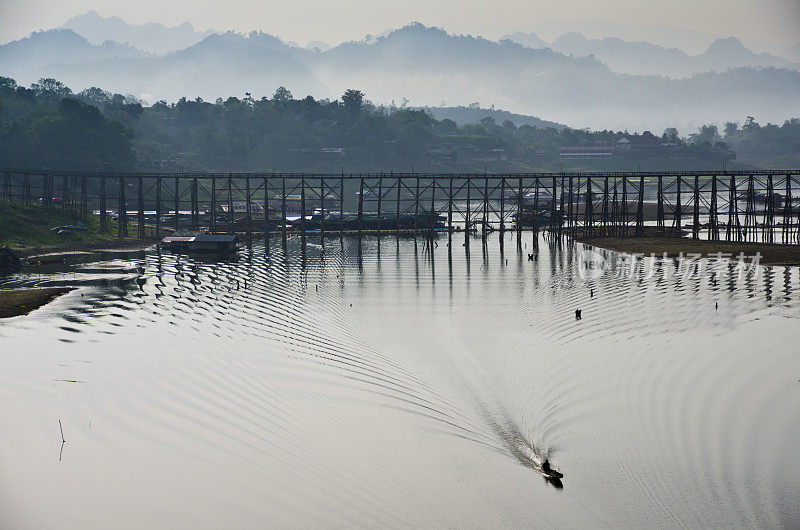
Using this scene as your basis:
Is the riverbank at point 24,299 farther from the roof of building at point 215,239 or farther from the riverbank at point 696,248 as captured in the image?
the riverbank at point 696,248

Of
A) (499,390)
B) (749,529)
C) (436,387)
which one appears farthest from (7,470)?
(749,529)

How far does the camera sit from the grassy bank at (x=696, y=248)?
8430cm

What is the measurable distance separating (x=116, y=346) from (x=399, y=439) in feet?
76.9

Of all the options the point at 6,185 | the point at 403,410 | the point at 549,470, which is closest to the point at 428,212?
the point at 6,185

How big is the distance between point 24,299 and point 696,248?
71725 millimetres

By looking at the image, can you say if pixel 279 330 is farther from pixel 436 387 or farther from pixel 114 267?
pixel 114 267

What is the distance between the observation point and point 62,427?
35.9m

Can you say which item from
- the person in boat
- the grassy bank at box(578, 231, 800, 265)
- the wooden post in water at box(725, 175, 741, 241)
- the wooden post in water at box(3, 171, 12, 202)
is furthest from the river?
the wooden post in water at box(3, 171, 12, 202)

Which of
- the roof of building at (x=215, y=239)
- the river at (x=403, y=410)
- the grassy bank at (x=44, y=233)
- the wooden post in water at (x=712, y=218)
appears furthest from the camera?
the wooden post in water at (x=712, y=218)

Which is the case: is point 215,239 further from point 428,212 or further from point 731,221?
point 731,221

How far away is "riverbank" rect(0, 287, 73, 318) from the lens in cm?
5999

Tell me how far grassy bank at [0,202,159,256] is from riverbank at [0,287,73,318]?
28133mm

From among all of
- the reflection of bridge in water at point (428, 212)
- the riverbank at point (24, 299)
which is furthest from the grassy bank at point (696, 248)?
the riverbank at point (24, 299)

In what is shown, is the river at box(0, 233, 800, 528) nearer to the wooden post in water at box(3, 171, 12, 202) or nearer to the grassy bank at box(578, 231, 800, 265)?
the grassy bank at box(578, 231, 800, 265)
